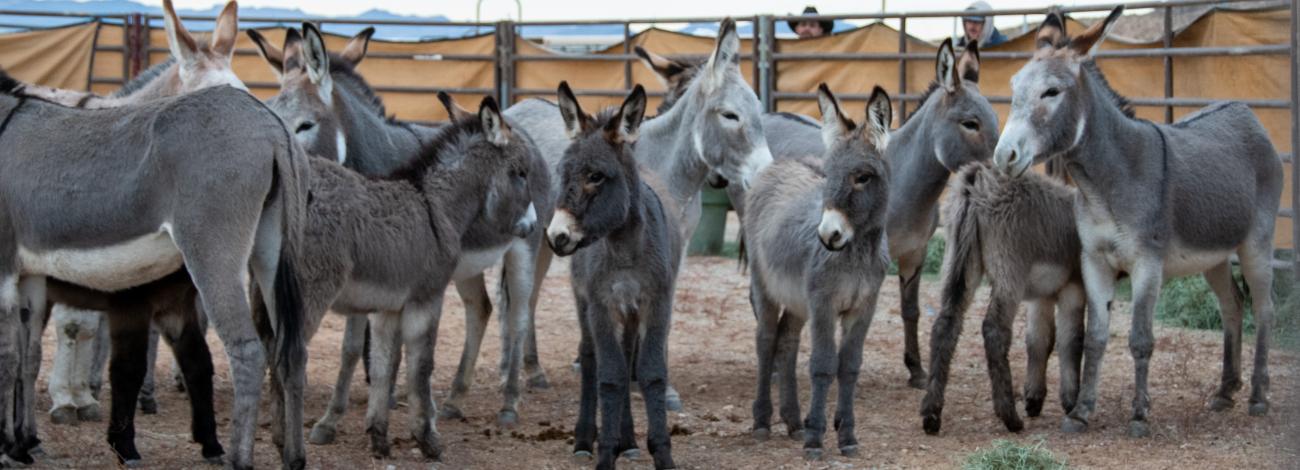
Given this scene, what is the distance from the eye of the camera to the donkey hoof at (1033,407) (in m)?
7.23

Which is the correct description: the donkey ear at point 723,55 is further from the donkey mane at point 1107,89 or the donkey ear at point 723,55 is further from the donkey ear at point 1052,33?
the donkey mane at point 1107,89

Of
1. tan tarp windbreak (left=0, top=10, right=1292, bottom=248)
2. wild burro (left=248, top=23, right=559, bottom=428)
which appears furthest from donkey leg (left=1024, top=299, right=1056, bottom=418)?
tan tarp windbreak (left=0, top=10, right=1292, bottom=248)

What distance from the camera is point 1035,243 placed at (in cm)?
695

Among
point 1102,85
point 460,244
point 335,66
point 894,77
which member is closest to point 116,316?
point 460,244

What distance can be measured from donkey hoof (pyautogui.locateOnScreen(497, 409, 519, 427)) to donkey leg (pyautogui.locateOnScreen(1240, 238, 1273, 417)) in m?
3.82

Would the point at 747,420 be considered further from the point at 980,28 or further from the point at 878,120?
the point at 980,28

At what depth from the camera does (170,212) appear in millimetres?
5176

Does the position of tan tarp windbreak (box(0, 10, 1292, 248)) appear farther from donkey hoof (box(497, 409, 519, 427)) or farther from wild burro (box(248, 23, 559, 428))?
donkey hoof (box(497, 409, 519, 427))

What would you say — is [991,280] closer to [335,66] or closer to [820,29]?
[335,66]

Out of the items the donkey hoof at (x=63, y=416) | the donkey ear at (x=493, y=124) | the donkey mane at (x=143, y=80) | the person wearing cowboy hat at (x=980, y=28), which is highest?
the person wearing cowboy hat at (x=980, y=28)

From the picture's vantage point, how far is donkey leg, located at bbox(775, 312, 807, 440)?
678cm

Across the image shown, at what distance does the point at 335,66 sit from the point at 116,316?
2298 mm

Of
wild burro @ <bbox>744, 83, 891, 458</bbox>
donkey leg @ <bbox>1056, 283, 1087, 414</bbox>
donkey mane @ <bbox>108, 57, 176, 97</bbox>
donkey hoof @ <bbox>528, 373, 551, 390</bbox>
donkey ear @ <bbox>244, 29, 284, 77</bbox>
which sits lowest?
donkey hoof @ <bbox>528, 373, 551, 390</bbox>

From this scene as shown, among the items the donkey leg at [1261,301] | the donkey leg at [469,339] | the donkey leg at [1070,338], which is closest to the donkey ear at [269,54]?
the donkey leg at [469,339]
